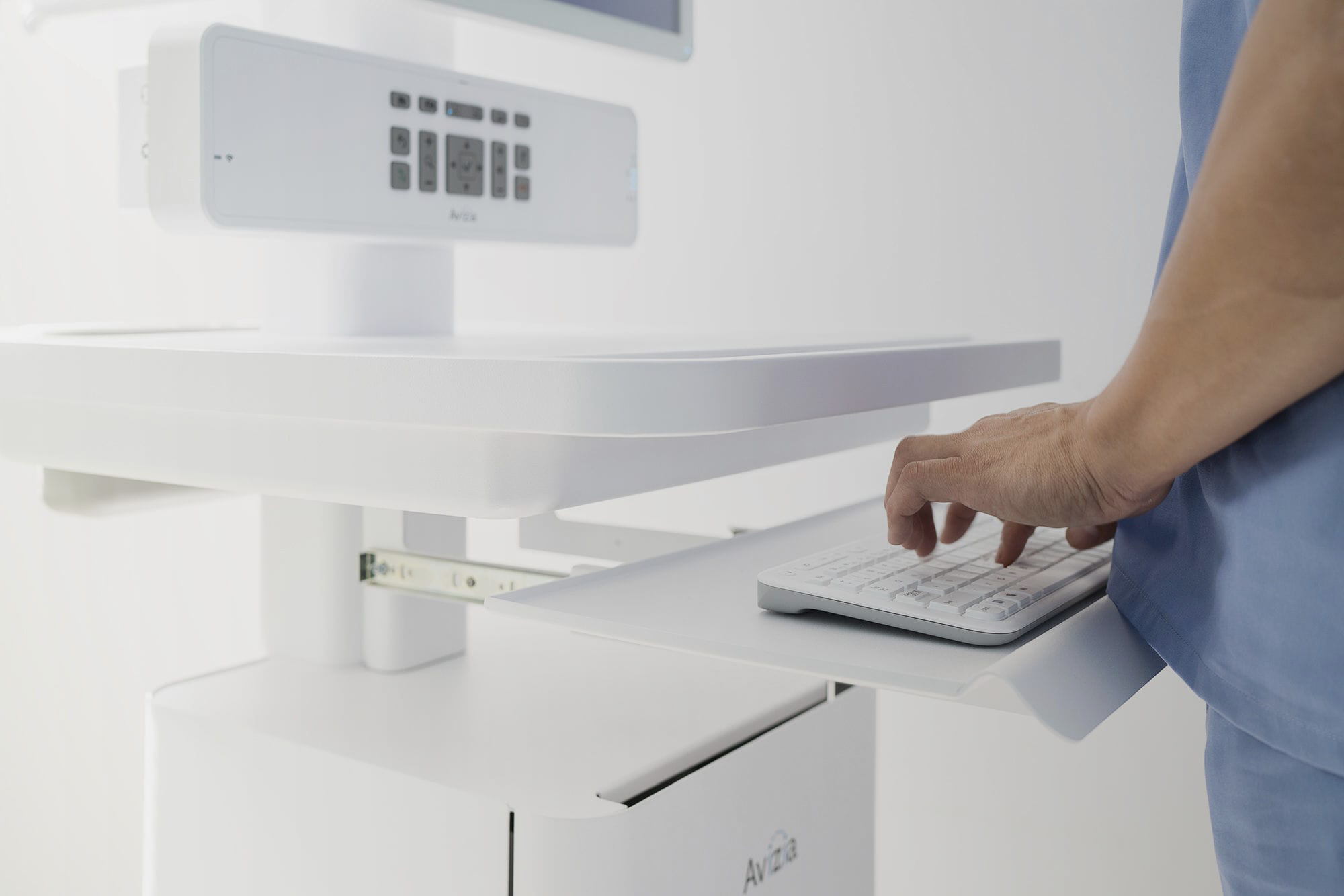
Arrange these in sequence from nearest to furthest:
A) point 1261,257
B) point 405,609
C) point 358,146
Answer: point 1261,257
point 358,146
point 405,609

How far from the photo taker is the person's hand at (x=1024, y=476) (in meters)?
0.53

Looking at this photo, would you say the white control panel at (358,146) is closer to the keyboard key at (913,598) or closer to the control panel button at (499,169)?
the control panel button at (499,169)

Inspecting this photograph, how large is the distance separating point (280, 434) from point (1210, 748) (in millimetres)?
498

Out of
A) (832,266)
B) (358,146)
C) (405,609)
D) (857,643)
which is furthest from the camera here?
(832,266)

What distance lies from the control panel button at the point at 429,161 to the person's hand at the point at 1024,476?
38cm

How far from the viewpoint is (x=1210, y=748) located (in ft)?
1.82

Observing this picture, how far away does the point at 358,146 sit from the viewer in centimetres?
75

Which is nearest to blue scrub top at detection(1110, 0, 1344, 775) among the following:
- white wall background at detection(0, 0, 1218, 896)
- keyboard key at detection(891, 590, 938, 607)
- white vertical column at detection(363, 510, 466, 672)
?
keyboard key at detection(891, 590, 938, 607)

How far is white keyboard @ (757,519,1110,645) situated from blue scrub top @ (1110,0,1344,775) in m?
0.06

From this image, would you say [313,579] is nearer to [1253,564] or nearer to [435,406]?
[435,406]

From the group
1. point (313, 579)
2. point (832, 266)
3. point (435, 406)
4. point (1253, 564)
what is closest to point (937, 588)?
point (1253, 564)

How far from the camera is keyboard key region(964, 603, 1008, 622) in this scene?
1.74 feet

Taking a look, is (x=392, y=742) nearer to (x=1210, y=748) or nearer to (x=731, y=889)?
(x=731, y=889)

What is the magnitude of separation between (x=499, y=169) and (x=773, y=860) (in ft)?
1.73
